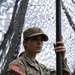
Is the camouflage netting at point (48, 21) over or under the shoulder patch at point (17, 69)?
over

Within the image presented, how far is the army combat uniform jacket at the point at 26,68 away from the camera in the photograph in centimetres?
91

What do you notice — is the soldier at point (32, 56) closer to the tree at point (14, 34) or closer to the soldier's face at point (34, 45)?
the soldier's face at point (34, 45)

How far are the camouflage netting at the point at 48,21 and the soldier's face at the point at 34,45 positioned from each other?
82 cm

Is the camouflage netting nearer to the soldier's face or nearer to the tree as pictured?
the tree

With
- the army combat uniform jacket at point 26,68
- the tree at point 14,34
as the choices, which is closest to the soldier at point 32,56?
the army combat uniform jacket at point 26,68

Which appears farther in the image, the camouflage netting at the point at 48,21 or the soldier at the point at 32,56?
the camouflage netting at the point at 48,21

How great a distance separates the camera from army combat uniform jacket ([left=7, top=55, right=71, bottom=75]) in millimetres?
915

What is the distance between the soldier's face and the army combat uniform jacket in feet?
0.11

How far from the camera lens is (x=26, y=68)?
0.96m

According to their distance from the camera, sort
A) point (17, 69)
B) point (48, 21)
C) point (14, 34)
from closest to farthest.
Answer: point (17, 69), point (14, 34), point (48, 21)

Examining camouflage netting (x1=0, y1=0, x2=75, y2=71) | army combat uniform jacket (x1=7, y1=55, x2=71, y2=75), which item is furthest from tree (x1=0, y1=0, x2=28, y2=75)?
army combat uniform jacket (x1=7, y1=55, x2=71, y2=75)

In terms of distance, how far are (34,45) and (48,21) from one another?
3.38ft

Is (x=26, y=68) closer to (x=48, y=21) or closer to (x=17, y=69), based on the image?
(x=17, y=69)

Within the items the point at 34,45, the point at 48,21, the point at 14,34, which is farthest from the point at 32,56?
the point at 48,21
